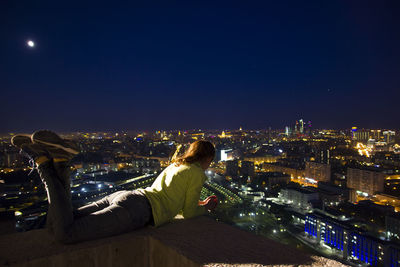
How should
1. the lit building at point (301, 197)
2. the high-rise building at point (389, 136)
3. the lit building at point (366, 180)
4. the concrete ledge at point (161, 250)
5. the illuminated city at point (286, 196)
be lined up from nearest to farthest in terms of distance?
1. the concrete ledge at point (161, 250)
2. the illuminated city at point (286, 196)
3. the lit building at point (301, 197)
4. the lit building at point (366, 180)
5. the high-rise building at point (389, 136)

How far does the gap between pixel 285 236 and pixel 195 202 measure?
9.59m

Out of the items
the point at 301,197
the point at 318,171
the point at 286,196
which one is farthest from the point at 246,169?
the point at 301,197

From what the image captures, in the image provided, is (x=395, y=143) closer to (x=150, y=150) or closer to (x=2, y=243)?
(x=150, y=150)

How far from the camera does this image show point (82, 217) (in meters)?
0.81

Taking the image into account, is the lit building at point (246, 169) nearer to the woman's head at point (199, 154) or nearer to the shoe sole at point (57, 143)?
the woman's head at point (199, 154)

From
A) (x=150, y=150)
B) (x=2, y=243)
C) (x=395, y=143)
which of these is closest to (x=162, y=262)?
(x=2, y=243)

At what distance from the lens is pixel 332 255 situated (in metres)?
8.53

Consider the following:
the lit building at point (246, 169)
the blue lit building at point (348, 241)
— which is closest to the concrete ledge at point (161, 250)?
the blue lit building at point (348, 241)

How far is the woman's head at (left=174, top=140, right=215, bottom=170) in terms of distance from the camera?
1.01m

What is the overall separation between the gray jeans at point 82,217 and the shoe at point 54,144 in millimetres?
39

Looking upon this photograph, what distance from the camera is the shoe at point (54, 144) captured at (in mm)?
813

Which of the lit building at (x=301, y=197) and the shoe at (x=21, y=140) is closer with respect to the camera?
the shoe at (x=21, y=140)

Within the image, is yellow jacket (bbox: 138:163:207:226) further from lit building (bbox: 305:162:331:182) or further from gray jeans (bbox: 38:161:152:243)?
lit building (bbox: 305:162:331:182)

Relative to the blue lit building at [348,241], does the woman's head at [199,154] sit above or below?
above
